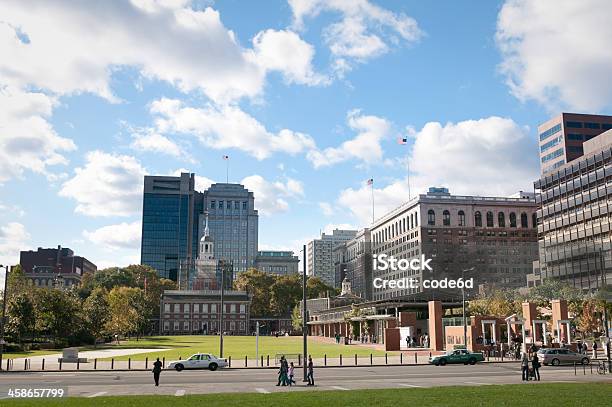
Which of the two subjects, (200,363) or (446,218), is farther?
(446,218)

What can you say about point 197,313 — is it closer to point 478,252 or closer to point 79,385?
point 478,252

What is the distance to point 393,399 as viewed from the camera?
950 inches

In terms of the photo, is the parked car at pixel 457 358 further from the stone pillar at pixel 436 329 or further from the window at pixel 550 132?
the window at pixel 550 132

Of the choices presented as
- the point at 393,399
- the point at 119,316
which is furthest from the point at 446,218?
the point at 393,399

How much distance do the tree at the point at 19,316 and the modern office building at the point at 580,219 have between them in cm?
9198

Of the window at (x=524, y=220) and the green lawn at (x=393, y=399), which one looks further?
the window at (x=524, y=220)

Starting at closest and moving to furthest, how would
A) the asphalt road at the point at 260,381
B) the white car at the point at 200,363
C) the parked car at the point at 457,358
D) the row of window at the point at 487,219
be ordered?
the asphalt road at the point at 260,381 < the white car at the point at 200,363 < the parked car at the point at 457,358 < the row of window at the point at 487,219

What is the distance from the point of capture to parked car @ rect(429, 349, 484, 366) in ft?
165

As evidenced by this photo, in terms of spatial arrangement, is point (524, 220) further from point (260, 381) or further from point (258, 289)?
point (260, 381)

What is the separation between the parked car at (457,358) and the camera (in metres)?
50.4

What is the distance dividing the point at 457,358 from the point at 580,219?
82258mm

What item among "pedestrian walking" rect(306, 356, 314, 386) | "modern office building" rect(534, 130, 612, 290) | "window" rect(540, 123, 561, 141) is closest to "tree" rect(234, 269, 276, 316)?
"modern office building" rect(534, 130, 612, 290)

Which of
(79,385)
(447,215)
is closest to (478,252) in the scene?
(447,215)

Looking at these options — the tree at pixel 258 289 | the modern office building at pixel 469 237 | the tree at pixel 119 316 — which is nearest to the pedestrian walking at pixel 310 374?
the tree at pixel 119 316
